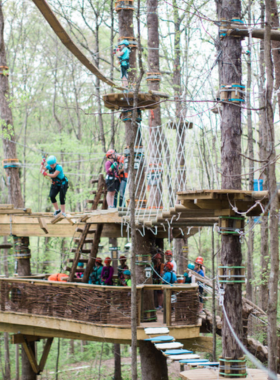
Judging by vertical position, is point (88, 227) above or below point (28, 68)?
below

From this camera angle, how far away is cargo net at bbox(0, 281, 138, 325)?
825 cm

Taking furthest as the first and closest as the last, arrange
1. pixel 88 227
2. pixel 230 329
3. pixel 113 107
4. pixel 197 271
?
pixel 197 271 → pixel 88 227 → pixel 113 107 → pixel 230 329

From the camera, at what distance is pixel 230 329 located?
599cm

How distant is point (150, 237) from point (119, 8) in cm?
444

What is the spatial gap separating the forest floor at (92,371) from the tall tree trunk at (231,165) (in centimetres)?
826

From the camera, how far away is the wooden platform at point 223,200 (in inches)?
220

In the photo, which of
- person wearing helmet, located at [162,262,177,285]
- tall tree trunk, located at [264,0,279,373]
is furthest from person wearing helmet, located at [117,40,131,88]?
tall tree trunk, located at [264,0,279,373]

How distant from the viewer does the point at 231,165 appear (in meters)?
6.07

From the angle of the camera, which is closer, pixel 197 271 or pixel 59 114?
pixel 197 271

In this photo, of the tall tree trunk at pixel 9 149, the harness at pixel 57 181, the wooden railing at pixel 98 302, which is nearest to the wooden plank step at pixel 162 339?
the wooden railing at pixel 98 302

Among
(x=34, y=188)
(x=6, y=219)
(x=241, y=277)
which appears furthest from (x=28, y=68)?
(x=241, y=277)

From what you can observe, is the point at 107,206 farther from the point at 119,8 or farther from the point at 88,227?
the point at 119,8

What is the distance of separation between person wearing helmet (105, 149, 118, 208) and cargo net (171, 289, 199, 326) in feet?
7.64

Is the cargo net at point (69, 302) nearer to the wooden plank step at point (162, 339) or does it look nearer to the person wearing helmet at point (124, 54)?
the wooden plank step at point (162, 339)
